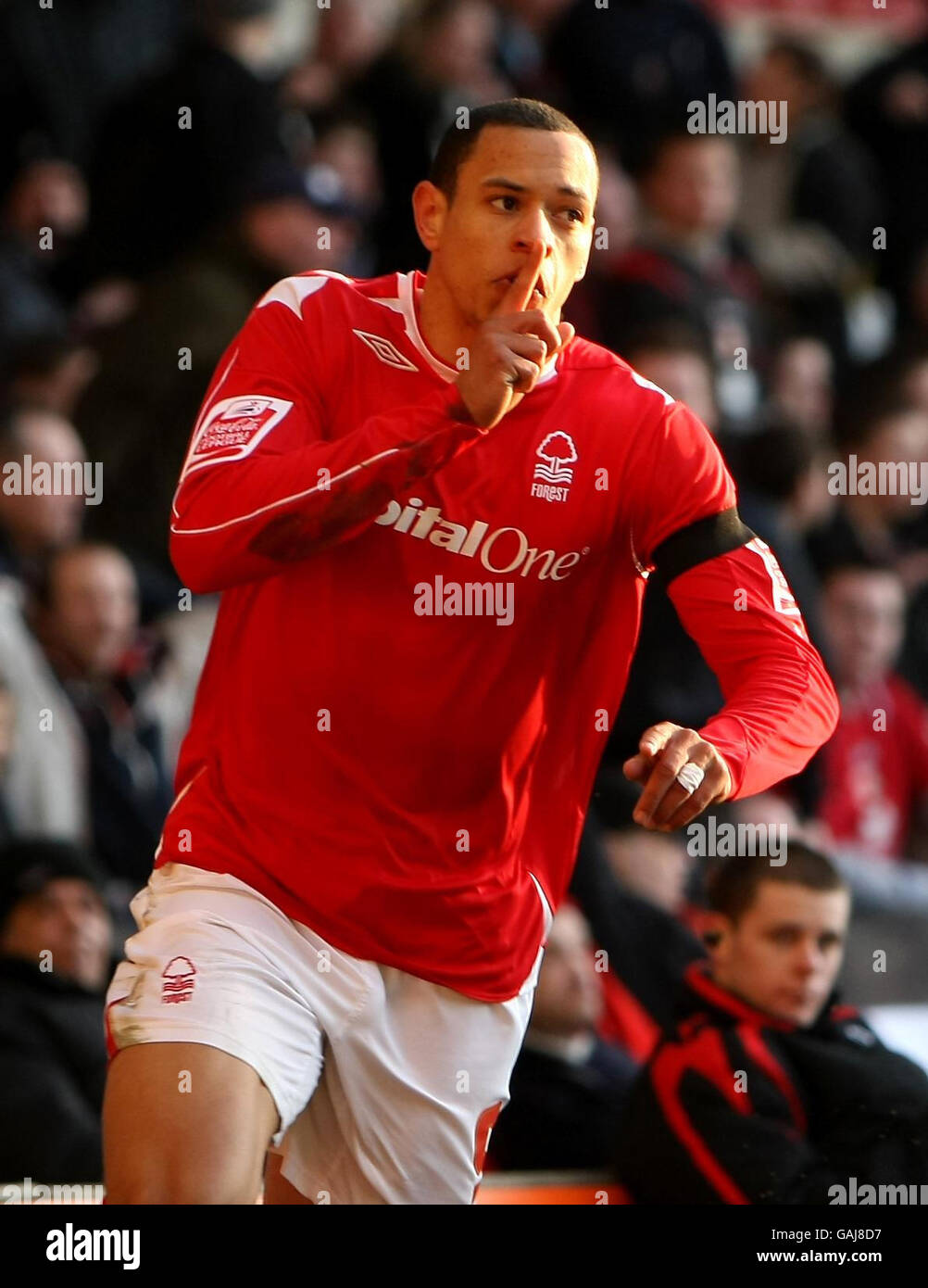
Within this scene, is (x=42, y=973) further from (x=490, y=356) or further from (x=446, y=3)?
(x=446, y=3)

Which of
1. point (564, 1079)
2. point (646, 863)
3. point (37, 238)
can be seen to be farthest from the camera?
point (37, 238)

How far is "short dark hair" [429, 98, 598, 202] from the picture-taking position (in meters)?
3.66

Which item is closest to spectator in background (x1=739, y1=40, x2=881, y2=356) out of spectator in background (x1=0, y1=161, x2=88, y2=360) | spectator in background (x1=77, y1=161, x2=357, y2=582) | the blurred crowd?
the blurred crowd

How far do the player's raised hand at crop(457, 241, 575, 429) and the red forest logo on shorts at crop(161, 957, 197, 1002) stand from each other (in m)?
0.99

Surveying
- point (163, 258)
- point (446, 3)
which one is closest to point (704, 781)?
point (163, 258)

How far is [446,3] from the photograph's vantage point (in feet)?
32.0

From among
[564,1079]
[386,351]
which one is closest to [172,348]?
[564,1079]

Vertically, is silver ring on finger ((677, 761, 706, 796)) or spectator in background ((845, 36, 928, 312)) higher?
spectator in background ((845, 36, 928, 312))

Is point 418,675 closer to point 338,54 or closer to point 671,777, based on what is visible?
point 671,777

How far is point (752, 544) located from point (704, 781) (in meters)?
0.66

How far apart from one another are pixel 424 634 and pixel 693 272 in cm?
570

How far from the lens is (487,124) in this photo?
12.1 ft

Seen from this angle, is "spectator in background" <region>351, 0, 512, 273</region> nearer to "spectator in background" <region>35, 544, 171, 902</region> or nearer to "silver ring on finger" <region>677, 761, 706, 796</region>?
"spectator in background" <region>35, 544, 171, 902</region>

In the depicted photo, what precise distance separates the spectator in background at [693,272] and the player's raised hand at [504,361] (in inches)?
197
